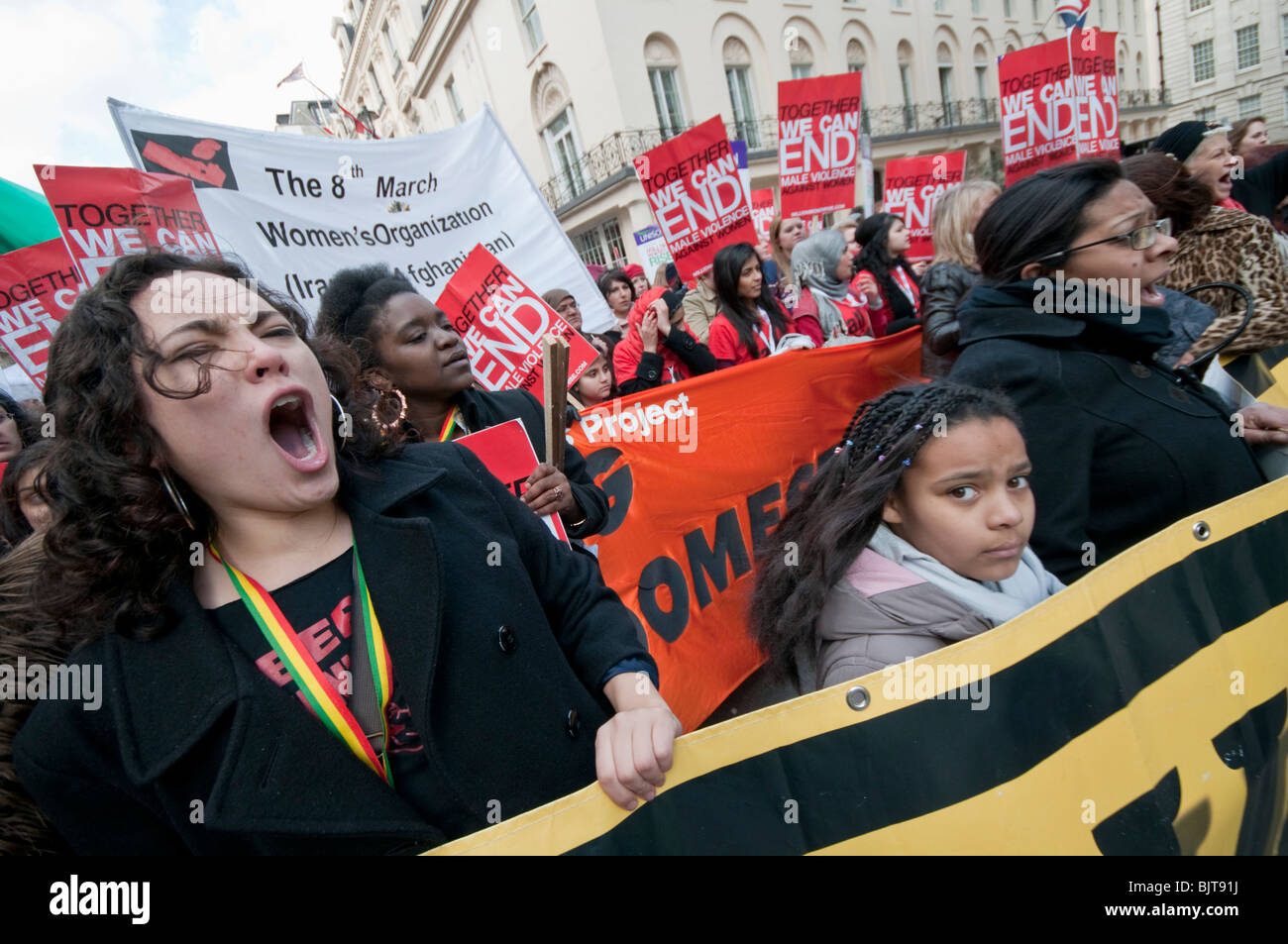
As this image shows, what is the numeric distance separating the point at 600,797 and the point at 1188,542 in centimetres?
114

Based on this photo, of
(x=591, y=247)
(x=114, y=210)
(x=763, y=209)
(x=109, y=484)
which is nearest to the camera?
(x=109, y=484)

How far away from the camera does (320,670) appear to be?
1.12m

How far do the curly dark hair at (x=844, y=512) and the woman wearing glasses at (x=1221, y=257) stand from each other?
4.82ft

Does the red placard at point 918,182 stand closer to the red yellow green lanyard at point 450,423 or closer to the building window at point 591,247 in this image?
the red yellow green lanyard at point 450,423

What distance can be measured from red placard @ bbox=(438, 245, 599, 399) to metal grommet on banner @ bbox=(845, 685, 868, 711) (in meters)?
2.21

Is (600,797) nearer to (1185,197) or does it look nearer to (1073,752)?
(1073,752)

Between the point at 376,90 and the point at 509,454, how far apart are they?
4309 cm

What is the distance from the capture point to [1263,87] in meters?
33.6

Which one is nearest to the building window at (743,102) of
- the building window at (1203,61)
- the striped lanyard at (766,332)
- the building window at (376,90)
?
the striped lanyard at (766,332)

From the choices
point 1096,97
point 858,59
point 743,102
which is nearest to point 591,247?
point 743,102

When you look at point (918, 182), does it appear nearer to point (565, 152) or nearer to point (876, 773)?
point (876, 773)

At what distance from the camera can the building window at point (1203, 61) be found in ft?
116

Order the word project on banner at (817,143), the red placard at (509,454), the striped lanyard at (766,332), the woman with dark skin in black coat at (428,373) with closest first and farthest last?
the red placard at (509,454), the woman with dark skin in black coat at (428,373), the striped lanyard at (766,332), the word project on banner at (817,143)
